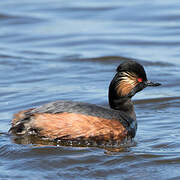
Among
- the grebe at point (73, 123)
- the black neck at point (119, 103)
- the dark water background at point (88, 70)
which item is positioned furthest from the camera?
the black neck at point (119, 103)

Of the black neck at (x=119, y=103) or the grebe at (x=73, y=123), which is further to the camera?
the black neck at (x=119, y=103)

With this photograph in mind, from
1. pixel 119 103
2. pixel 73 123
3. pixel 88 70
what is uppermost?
pixel 88 70

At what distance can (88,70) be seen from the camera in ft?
40.5

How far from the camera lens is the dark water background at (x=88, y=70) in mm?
6965

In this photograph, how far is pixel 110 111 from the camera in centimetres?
795

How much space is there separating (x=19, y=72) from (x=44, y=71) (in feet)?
1.79

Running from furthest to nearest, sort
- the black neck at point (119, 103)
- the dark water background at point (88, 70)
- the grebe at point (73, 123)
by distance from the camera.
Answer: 1. the black neck at point (119, 103)
2. the grebe at point (73, 123)
3. the dark water background at point (88, 70)

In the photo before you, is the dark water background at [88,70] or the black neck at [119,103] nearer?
the dark water background at [88,70]

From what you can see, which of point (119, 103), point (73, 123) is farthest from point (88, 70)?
point (73, 123)

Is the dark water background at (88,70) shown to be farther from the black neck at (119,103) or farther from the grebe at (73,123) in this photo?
the black neck at (119,103)

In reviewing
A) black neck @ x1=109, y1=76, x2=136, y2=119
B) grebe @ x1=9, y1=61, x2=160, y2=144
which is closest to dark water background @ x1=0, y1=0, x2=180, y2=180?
grebe @ x1=9, y1=61, x2=160, y2=144

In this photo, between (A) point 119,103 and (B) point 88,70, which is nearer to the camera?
(A) point 119,103

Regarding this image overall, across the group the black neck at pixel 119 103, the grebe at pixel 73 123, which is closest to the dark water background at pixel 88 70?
the grebe at pixel 73 123

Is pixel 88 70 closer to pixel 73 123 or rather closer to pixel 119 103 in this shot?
pixel 119 103
